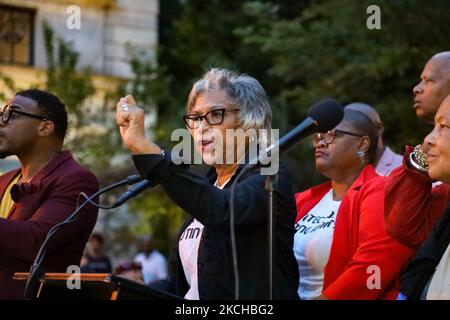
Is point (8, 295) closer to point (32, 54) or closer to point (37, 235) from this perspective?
point (37, 235)

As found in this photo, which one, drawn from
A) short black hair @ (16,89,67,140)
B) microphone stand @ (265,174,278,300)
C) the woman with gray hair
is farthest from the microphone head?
short black hair @ (16,89,67,140)

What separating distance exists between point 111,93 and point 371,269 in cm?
1079

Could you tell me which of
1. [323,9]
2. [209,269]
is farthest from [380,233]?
[323,9]

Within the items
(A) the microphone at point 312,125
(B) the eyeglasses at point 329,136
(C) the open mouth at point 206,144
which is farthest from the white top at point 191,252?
(B) the eyeglasses at point 329,136

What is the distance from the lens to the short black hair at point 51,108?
572cm

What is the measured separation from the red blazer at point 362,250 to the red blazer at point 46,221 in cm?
144

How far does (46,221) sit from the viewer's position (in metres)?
5.28

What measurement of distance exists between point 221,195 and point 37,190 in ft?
5.64

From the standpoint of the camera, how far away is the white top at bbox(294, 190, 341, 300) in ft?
18.0

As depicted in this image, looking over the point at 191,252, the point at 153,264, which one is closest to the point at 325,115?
the point at 191,252

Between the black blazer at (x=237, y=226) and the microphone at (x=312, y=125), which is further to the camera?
the black blazer at (x=237, y=226)

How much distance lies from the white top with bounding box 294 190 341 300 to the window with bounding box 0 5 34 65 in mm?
12750

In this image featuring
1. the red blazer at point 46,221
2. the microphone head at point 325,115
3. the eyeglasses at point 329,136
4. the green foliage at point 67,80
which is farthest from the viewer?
the green foliage at point 67,80

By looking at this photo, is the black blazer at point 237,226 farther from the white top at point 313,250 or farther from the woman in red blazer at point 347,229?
the white top at point 313,250
